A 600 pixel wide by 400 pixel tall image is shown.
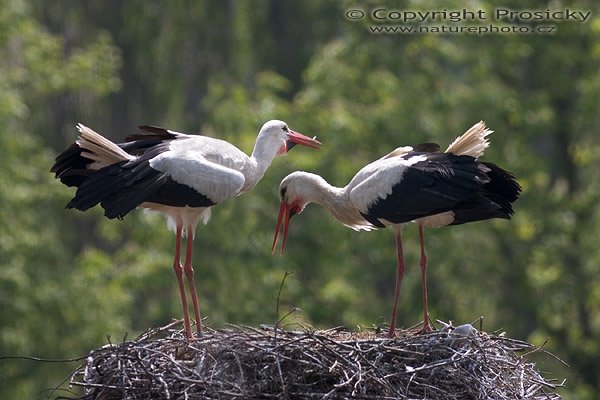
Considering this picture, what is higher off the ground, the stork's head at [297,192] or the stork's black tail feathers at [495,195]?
the stork's head at [297,192]

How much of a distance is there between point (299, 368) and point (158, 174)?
187cm

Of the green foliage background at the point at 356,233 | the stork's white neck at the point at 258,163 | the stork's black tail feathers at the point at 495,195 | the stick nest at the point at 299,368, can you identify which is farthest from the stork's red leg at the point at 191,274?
the green foliage background at the point at 356,233

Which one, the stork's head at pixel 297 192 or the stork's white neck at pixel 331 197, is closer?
the stork's white neck at pixel 331 197

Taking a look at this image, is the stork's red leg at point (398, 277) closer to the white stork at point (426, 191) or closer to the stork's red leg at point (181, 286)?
the white stork at point (426, 191)

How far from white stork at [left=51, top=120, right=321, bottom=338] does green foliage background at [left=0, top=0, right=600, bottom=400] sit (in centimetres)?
1040

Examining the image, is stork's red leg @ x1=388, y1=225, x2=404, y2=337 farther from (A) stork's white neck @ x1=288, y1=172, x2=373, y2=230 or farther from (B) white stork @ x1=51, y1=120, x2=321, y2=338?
(B) white stork @ x1=51, y1=120, x2=321, y2=338

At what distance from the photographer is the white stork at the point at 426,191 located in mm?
12391

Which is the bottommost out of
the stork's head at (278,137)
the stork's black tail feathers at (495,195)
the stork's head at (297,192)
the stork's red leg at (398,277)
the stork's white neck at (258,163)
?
the stork's red leg at (398,277)

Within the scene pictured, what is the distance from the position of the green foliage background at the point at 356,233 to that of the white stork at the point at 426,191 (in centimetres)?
976

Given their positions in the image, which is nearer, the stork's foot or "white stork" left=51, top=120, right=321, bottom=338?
"white stork" left=51, top=120, right=321, bottom=338

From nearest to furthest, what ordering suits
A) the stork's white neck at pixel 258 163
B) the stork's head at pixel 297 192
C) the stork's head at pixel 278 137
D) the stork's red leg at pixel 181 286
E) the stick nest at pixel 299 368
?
the stick nest at pixel 299 368 → the stork's red leg at pixel 181 286 → the stork's white neck at pixel 258 163 → the stork's head at pixel 278 137 → the stork's head at pixel 297 192

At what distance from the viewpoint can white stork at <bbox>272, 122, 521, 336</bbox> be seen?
40.7 feet

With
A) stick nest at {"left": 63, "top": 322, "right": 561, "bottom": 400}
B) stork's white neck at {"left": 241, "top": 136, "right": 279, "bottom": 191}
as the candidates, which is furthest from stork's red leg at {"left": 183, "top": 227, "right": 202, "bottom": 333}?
stick nest at {"left": 63, "top": 322, "right": 561, "bottom": 400}

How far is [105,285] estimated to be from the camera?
83.3 ft
